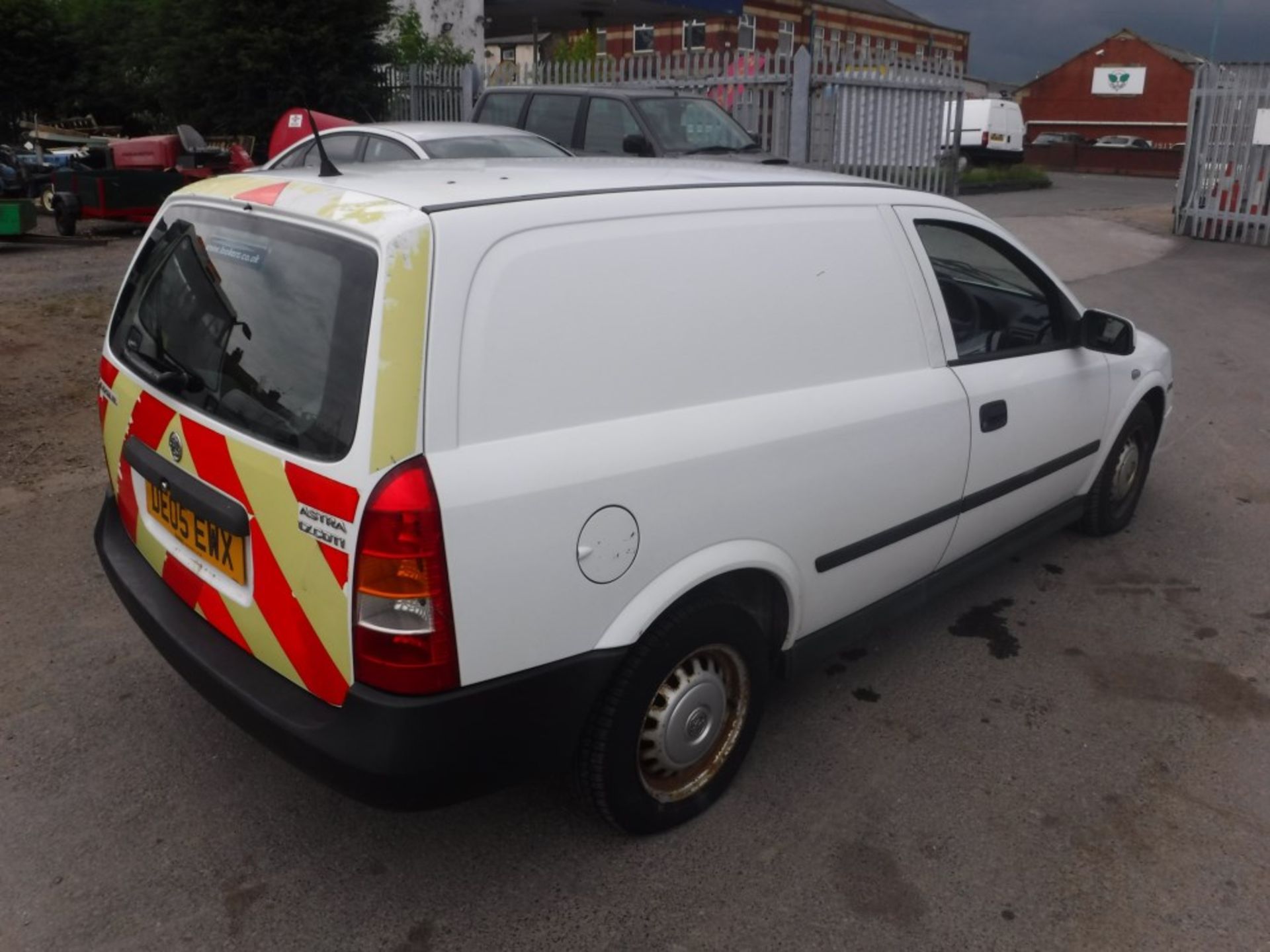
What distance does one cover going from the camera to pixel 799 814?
3098 millimetres

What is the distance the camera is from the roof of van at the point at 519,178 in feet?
8.48

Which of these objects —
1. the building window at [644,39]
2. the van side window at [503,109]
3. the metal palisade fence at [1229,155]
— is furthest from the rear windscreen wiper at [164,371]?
the building window at [644,39]

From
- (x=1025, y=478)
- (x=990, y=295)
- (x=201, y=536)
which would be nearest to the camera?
(x=201, y=536)

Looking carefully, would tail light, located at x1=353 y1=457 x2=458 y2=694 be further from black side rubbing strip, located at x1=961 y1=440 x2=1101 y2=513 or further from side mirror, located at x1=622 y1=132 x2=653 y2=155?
side mirror, located at x1=622 y1=132 x2=653 y2=155

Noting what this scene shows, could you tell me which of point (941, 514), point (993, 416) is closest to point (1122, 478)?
point (993, 416)

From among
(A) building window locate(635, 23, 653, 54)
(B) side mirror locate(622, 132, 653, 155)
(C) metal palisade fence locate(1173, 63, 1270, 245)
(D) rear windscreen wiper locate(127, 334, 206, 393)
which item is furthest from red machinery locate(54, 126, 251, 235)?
(A) building window locate(635, 23, 653, 54)

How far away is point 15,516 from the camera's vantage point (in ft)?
16.6

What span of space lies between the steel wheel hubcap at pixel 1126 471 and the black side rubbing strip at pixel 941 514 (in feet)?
1.84

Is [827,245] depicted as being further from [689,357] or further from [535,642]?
[535,642]

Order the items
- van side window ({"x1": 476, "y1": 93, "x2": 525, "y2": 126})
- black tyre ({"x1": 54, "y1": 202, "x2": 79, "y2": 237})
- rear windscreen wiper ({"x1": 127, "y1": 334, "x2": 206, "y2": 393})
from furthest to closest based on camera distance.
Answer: black tyre ({"x1": 54, "y1": 202, "x2": 79, "y2": 237}) < van side window ({"x1": 476, "y1": 93, "x2": 525, "y2": 126}) < rear windscreen wiper ({"x1": 127, "y1": 334, "x2": 206, "y2": 393})

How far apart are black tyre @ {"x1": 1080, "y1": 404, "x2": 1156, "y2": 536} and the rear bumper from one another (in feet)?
10.2

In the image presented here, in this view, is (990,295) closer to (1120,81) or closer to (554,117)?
(554,117)

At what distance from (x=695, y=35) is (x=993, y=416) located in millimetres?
44864

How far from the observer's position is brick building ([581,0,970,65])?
43.9 meters
